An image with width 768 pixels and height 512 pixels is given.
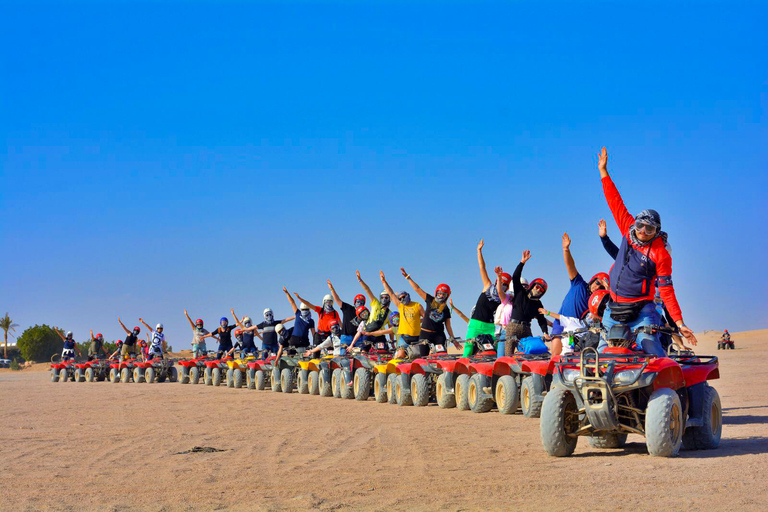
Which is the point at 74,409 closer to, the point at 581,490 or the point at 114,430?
the point at 114,430

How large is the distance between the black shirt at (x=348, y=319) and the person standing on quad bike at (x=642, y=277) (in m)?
12.3

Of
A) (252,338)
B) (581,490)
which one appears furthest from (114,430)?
(252,338)

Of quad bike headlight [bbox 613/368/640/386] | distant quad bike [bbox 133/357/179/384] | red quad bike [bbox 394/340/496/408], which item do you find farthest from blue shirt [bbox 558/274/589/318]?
distant quad bike [bbox 133/357/179/384]

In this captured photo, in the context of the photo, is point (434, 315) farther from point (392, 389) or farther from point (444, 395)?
point (444, 395)

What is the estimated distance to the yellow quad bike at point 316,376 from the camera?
21.0 m

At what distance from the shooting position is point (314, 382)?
22.0 meters

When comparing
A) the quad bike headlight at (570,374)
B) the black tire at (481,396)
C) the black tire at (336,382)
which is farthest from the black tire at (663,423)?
the black tire at (336,382)

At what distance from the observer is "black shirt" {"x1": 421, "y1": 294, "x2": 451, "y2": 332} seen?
17.2m

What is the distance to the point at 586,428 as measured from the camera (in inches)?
338

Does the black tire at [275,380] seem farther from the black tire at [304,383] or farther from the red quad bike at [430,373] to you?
the red quad bike at [430,373]

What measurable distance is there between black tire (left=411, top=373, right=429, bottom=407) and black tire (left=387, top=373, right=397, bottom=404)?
737 mm

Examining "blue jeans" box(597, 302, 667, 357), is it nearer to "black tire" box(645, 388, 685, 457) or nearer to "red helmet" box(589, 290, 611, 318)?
"black tire" box(645, 388, 685, 457)

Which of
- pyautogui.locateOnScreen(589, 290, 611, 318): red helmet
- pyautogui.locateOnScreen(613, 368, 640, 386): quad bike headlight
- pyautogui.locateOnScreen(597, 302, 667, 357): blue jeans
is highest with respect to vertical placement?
pyautogui.locateOnScreen(589, 290, 611, 318): red helmet

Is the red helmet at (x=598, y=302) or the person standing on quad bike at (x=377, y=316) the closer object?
the red helmet at (x=598, y=302)
